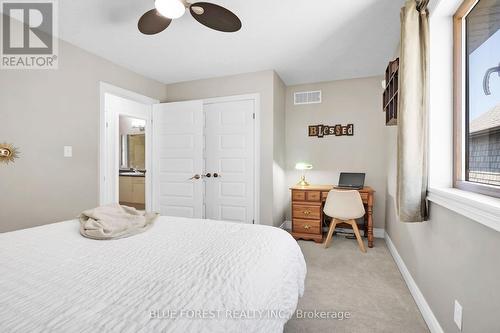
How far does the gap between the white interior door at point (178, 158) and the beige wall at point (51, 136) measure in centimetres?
99

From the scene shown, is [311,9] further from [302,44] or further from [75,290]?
[75,290]

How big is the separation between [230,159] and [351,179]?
1830mm

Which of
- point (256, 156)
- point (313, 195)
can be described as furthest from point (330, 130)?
point (256, 156)

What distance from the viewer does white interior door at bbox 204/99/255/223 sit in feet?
11.4

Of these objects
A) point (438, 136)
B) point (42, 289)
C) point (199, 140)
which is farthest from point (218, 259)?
point (199, 140)

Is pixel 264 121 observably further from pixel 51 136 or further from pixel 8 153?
pixel 8 153

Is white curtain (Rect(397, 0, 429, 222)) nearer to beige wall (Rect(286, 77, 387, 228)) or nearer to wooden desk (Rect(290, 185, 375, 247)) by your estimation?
wooden desk (Rect(290, 185, 375, 247))

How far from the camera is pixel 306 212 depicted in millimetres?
3393

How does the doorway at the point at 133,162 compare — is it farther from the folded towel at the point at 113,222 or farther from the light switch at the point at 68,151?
the folded towel at the point at 113,222

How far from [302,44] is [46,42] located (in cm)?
263

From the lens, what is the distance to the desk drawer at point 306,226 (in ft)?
11.0

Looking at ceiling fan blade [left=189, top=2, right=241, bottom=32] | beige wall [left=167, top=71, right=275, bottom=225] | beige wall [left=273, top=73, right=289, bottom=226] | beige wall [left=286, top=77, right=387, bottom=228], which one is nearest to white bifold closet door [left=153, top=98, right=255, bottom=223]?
beige wall [left=167, top=71, right=275, bottom=225]

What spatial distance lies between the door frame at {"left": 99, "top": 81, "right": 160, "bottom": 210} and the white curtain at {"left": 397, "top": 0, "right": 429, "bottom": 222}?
10.2ft

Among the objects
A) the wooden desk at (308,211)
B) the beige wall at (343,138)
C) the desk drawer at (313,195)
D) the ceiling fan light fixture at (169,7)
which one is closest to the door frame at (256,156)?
the wooden desk at (308,211)
